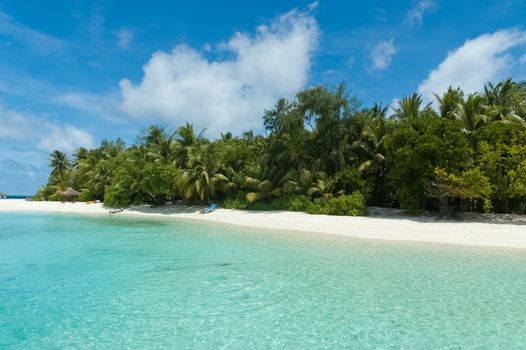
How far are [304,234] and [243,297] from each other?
10748 mm

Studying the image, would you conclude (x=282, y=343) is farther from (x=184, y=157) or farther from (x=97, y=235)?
(x=184, y=157)

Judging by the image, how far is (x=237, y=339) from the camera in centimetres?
596

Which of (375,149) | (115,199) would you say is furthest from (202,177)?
(375,149)

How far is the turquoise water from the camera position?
600 cm

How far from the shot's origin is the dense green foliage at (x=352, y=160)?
2078cm

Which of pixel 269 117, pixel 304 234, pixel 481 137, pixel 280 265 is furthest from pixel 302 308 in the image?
pixel 269 117

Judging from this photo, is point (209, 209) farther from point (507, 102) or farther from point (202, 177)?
point (507, 102)

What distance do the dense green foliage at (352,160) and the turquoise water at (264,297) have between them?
8390mm

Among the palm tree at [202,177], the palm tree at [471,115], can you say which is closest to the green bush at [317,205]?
the palm tree at [202,177]

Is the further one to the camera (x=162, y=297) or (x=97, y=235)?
(x=97, y=235)

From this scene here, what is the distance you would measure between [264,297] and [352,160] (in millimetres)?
21124

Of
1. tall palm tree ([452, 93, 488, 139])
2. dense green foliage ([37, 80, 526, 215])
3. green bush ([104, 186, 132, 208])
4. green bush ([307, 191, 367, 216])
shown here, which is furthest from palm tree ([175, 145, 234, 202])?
tall palm tree ([452, 93, 488, 139])

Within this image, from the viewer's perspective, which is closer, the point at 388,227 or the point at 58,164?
the point at 388,227

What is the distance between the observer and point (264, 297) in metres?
8.17
